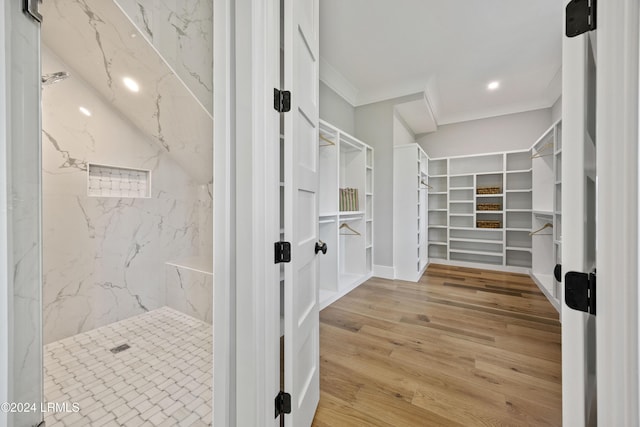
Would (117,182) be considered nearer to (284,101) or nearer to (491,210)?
(284,101)

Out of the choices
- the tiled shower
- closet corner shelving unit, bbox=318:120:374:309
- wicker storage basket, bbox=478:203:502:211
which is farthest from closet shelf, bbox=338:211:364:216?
wicker storage basket, bbox=478:203:502:211

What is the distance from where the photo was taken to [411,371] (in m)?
1.69

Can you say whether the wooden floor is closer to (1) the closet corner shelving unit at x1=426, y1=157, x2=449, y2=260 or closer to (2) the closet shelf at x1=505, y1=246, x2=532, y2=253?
(2) the closet shelf at x1=505, y1=246, x2=532, y2=253

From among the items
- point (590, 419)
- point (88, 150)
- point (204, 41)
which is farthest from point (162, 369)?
point (204, 41)

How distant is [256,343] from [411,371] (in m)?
1.29

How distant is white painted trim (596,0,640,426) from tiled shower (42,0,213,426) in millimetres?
1627

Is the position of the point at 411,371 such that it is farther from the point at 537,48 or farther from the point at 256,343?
the point at 537,48

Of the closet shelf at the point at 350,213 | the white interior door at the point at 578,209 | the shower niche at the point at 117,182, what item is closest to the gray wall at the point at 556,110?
the closet shelf at the point at 350,213

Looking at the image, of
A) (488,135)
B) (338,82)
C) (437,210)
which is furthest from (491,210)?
(338,82)

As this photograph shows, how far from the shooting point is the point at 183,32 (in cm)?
188

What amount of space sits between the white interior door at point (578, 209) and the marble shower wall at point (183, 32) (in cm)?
219

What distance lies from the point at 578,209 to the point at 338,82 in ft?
11.5

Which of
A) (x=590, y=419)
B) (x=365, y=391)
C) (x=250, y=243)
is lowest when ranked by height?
(x=365, y=391)

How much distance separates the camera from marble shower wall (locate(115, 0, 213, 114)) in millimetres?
1707
